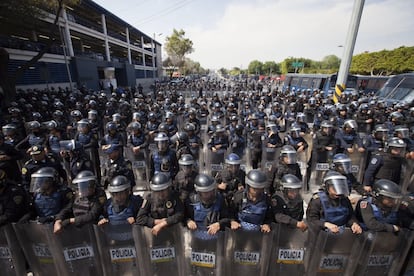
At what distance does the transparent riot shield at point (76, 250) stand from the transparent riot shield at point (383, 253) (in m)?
3.36

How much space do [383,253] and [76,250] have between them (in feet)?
12.8

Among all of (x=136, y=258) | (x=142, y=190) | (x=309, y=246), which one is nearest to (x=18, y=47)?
(x=142, y=190)

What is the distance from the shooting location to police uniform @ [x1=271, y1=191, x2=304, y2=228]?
2.74m

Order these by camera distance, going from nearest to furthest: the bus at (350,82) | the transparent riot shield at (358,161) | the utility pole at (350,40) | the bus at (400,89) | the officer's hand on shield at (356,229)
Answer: the officer's hand on shield at (356,229), the transparent riot shield at (358,161), the utility pole at (350,40), the bus at (400,89), the bus at (350,82)

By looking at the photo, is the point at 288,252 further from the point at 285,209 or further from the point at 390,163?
the point at 390,163

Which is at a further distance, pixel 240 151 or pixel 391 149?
pixel 240 151

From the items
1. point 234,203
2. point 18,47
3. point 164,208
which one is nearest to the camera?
point 164,208

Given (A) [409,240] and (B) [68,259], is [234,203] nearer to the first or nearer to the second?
(A) [409,240]

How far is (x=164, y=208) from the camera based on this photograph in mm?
2980

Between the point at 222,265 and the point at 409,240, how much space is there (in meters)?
2.27

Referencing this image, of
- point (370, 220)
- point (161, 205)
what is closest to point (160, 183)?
point (161, 205)

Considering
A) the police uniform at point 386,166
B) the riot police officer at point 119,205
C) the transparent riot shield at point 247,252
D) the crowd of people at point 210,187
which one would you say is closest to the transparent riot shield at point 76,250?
the crowd of people at point 210,187

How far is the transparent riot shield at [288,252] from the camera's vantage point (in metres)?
2.64

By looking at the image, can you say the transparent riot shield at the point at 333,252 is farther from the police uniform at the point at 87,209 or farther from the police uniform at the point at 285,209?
the police uniform at the point at 87,209
